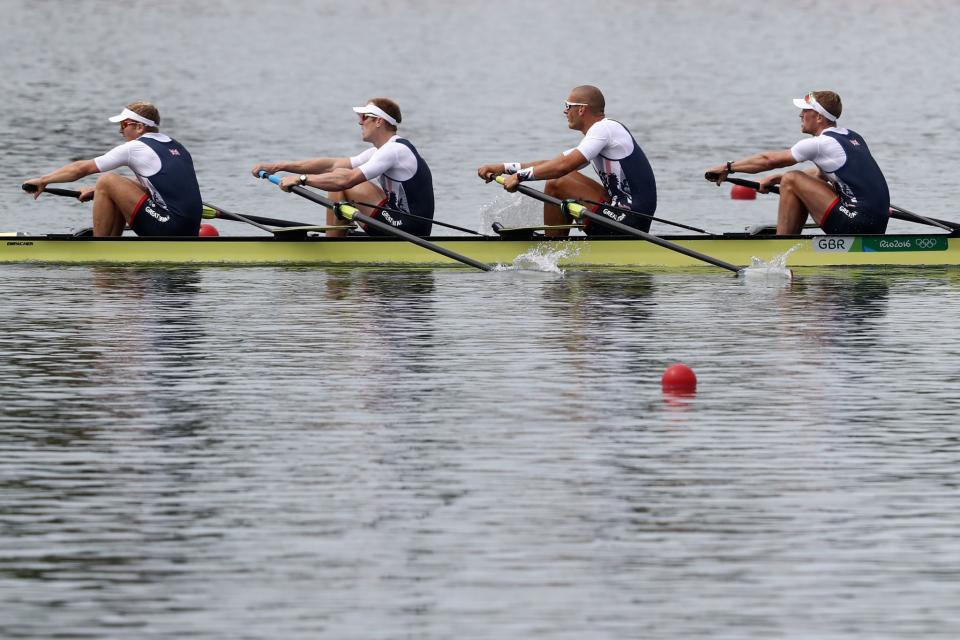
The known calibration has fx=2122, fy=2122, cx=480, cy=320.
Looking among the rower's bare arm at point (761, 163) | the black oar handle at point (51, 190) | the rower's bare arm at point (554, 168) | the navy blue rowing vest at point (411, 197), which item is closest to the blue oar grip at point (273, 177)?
the navy blue rowing vest at point (411, 197)

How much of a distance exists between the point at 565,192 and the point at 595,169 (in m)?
0.36

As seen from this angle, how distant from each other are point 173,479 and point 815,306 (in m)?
8.10

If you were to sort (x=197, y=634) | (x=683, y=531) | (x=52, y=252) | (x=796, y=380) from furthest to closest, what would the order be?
(x=52, y=252)
(x=796, y=380)
(x=683, y=531)
(x=197, y=634)

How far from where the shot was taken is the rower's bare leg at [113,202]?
62.3ft

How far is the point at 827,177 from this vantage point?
62.3 ft

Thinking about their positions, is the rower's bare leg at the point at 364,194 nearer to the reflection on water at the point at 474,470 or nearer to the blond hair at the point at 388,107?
the blond hair at the point at 388,107


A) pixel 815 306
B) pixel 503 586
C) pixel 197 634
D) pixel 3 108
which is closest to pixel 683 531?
pixel 503 586

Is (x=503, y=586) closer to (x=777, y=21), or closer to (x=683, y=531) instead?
(x=683, y=531)

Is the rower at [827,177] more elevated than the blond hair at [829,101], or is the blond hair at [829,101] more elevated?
the blond hair at [829,101]

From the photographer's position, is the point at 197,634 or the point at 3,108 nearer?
the point at 197,634

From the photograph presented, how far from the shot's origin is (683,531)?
8945 millimetres

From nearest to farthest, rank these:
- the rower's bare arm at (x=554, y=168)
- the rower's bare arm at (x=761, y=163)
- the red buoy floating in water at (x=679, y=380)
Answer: the red buoy floating in water at (x=679, y=380), the rower's bare arm at (x=761, y=163), the rower's bare arm at (x=554, y=168)

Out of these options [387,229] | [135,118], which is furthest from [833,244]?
[135,118]

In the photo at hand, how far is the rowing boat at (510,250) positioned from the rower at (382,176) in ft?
1.01
